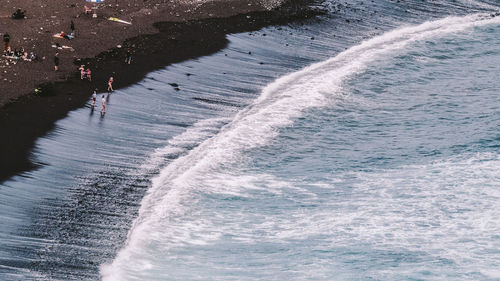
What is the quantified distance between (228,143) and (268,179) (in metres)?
5.63

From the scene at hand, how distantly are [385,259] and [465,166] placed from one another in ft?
44.9

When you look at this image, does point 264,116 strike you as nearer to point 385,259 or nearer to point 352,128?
point 352,128

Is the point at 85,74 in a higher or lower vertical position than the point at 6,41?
lower

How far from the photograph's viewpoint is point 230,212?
4422 cm

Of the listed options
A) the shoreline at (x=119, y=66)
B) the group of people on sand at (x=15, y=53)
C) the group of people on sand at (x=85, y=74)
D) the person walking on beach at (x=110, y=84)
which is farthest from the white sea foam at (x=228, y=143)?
the group of people on sand at (x=15, y=53)

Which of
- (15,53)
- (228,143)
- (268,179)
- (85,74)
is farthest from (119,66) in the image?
(268,179)

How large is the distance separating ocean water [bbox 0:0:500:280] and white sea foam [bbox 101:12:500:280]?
13cm

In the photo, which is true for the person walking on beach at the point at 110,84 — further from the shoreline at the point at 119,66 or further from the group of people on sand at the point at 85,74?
the group of people on sand at the point at 85,74

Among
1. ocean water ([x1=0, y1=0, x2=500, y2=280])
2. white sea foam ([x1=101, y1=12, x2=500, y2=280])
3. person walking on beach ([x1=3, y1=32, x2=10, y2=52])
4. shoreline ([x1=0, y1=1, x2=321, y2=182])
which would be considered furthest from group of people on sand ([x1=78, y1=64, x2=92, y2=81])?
white sea foam ([x1=101, y1=12, x2=500, y2=280])

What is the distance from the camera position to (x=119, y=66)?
206ft

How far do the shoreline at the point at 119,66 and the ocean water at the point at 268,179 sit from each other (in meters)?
1.03

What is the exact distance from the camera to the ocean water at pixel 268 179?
39219 mm

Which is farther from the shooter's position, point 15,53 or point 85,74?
point 15,53

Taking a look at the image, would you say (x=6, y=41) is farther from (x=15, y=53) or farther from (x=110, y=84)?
(x=110, y=84)
